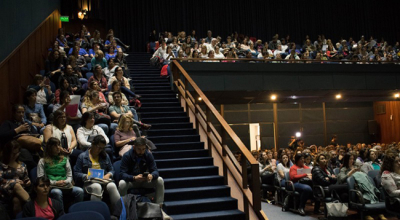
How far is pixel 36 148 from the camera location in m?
5.01

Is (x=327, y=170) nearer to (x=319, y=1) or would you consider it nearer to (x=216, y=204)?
(x=216, y=204)

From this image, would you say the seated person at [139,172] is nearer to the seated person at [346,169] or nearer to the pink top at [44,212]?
the pink top at [44,212]

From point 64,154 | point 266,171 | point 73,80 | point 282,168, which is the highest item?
point 73,80

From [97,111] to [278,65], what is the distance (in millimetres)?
6209

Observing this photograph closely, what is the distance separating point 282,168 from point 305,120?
8034 millimetres

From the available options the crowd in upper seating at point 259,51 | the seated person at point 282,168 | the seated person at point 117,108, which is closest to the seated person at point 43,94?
the seated person at point 117,108

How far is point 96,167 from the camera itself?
490 centimetres

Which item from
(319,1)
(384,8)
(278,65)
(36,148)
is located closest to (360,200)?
(36,148)

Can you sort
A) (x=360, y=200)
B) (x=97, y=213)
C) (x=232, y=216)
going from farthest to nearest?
1. (x=360, y=200)
2. (x=232, y=216)
3. (x=97, y=213)

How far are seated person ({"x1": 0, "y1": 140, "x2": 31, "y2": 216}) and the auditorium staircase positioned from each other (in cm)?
173

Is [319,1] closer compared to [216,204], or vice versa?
[216,204]

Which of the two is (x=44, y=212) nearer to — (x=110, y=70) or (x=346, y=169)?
(x=346, y=169)

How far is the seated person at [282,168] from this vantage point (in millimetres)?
7797

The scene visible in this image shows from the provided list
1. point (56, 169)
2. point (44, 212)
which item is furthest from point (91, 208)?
point (56, 169)
